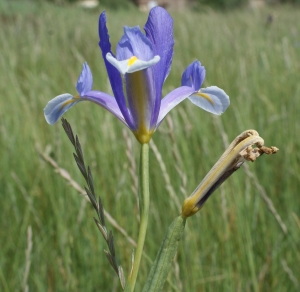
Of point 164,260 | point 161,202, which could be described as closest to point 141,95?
point 164,260

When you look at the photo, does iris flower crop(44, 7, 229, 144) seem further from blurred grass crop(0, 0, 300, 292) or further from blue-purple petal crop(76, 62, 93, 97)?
blurred grass crop(0, 0, 300, 292)

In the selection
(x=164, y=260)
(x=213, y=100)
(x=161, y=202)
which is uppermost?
(x=213, y=100)

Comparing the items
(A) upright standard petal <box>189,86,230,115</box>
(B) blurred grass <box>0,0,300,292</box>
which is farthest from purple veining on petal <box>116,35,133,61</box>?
(B) blurred grass <box>0,0,300,292</box>

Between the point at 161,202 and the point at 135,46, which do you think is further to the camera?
the point at 161,202

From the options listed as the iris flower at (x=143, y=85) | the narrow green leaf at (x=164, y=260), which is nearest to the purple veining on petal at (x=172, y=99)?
the iris flower at (x=143, y=85)

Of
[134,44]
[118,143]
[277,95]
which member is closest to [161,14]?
[134,44]

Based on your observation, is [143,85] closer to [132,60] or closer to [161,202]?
[132,60]

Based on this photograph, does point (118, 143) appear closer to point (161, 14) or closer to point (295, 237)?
point (295, 237)

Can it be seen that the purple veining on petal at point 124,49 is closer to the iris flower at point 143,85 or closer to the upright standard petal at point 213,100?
the iris flower at point 143,85
